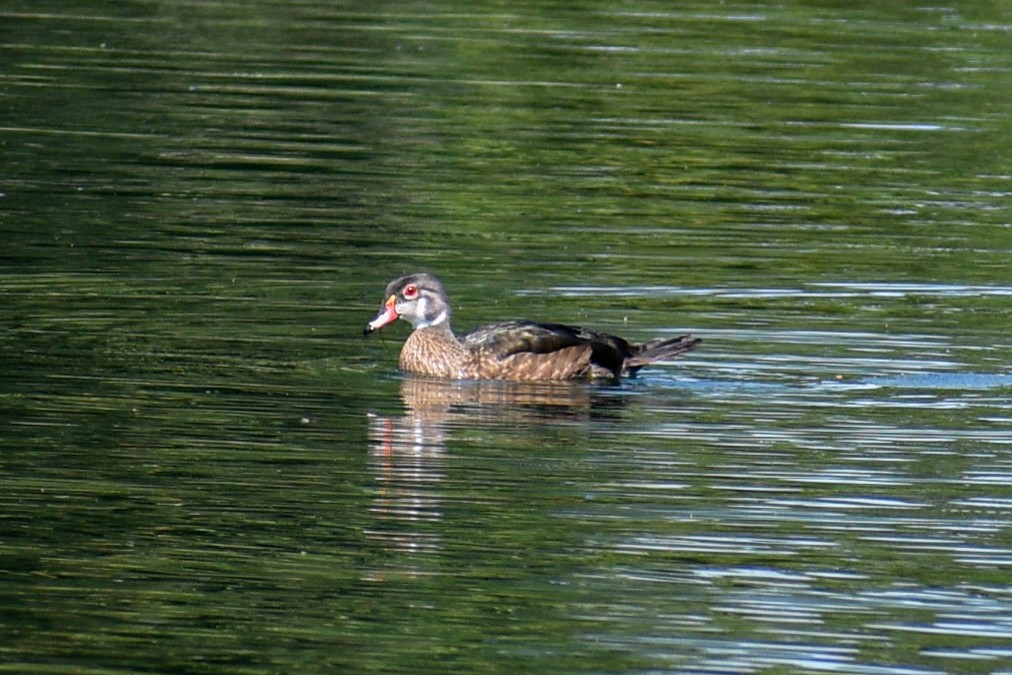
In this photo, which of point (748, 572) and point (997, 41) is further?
point (997, 41)

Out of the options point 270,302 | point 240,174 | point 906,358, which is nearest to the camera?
point 906,358

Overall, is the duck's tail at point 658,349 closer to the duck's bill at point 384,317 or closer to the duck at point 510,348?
the duck at point 510,348

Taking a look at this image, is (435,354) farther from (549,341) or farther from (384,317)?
(549,341)

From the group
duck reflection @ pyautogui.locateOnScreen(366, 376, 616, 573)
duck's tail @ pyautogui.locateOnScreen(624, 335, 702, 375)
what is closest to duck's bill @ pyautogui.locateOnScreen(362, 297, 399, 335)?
duck reflection @ pyautogui.locateOnScreen(366, 376, 616, 573)

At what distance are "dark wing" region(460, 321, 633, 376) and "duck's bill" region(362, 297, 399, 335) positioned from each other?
557 mm

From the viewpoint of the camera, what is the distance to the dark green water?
8.80m

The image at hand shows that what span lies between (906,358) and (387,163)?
7.89 meters

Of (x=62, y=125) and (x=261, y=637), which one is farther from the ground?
(x=62, y=125)

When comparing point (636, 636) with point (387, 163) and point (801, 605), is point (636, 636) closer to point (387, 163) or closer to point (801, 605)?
point (801, 605)

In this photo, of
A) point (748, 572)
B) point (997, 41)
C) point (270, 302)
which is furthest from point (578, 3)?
point (748, 572)

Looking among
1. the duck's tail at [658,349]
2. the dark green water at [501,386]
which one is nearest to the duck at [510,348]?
the duck's tail at [658,349]

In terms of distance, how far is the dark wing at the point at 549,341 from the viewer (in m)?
13.2

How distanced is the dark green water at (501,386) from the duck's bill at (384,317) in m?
0.25

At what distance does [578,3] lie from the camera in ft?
108
